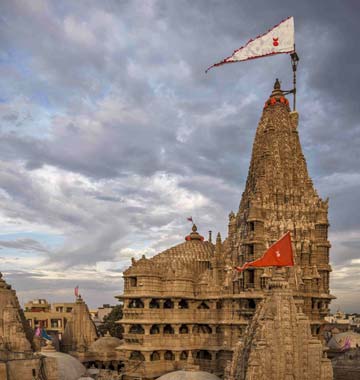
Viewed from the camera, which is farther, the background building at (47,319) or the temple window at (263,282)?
the background building at (47,319)

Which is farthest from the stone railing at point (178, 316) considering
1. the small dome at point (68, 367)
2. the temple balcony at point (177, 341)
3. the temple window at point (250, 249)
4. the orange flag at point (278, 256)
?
the orange flag at point (278, 256)

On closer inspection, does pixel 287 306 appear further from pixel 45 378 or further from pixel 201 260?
pixel 201 260

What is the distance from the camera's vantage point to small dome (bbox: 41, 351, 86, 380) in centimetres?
4522

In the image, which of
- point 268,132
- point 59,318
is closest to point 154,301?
point 268,132

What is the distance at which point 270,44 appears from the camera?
47156 millimetres

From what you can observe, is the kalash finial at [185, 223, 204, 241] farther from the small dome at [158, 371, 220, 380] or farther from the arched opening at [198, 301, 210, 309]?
the small dome at [158, 371, 220, 380]

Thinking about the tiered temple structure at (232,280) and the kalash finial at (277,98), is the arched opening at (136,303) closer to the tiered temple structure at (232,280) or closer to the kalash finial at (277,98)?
the tiered temple structure at (232,280)

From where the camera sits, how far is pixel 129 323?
46.2 metres

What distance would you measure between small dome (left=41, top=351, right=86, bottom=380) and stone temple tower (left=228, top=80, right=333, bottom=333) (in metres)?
15.3

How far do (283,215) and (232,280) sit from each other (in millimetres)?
7015

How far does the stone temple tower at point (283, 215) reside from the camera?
44438mm

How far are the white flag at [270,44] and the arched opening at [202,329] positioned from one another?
74.6ft

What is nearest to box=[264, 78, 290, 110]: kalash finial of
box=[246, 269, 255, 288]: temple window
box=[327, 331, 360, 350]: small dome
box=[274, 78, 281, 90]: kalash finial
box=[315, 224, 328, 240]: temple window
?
box=[274, 78, 281, 90]: kalash finial

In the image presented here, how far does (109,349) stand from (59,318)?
43286 mm
